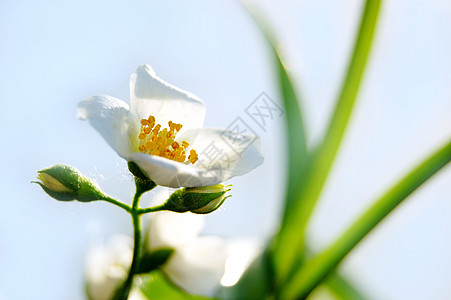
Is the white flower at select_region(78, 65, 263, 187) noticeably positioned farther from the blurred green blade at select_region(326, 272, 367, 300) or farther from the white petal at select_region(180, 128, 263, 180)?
the blurred green blade at select_region(326, 272, 367, 300)

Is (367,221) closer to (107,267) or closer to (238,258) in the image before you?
(238,258)

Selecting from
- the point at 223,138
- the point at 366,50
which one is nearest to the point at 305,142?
the point at 366,50

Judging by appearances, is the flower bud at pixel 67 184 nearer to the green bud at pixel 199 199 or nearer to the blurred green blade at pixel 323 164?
the green bud at pixel 199 199

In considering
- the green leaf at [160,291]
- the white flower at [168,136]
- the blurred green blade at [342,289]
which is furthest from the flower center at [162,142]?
the blurred green blade at [342,289]

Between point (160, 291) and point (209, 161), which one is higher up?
point (209, 161)

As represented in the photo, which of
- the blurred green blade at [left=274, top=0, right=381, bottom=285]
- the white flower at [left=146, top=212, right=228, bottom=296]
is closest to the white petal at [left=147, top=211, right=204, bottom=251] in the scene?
the white flower at [left=146, top=212, right=228, bottom=296]

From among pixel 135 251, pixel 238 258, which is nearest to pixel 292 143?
pixel 238 258
